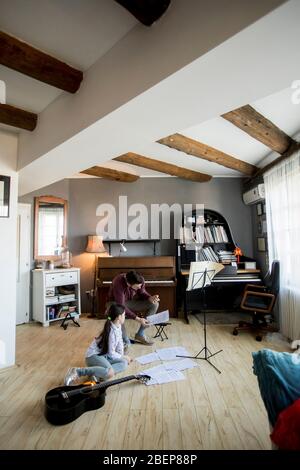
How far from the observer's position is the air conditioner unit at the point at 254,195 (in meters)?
3.90

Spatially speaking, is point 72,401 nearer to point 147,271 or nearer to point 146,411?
point 146,411

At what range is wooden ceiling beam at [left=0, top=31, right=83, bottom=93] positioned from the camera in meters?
1.45

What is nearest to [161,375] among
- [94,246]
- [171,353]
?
[171,353]

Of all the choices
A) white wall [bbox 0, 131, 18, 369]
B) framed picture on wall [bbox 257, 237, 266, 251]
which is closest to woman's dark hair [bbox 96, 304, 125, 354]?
white wall [bbox 0, 131, 18, 369]

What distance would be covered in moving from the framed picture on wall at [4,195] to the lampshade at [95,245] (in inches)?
77.6

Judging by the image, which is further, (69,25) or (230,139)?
(230,139)

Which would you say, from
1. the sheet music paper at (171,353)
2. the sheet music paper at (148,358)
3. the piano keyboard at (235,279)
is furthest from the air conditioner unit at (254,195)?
the sheet music paper at (148,358)

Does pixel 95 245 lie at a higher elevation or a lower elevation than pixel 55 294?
higher

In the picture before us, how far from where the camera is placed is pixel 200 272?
2754 mm

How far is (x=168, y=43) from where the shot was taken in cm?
122

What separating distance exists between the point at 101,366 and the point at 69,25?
2.53 meters
